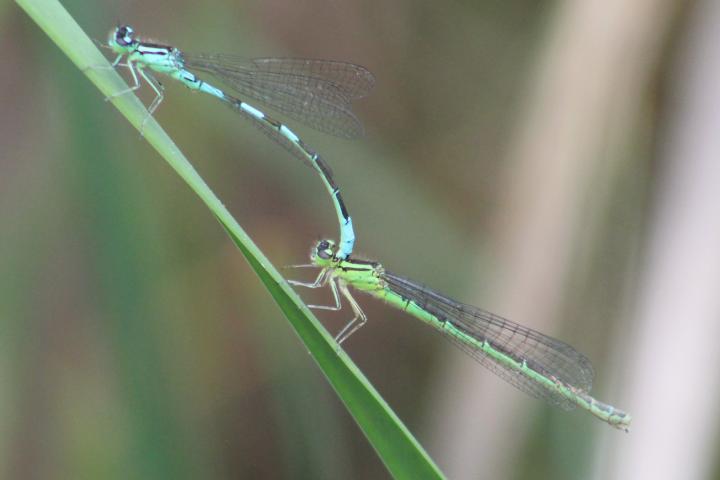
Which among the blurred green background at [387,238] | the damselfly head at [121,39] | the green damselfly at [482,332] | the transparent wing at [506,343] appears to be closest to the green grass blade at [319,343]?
the blurred green background at [387,238]

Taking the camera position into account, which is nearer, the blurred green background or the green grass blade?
the green grass blade

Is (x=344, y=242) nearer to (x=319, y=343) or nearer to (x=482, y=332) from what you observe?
(x=482, y=332)

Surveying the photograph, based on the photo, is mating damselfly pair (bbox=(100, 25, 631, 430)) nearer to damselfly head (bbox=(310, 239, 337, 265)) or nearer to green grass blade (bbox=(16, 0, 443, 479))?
damselfly head (bbox=(310, 239, 337, 265))

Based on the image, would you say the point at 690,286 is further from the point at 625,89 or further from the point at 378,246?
the point at 378,246

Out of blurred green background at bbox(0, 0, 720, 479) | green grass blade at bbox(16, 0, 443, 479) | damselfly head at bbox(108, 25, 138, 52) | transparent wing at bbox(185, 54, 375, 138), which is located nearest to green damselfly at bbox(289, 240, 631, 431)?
blurred green background at bbox(0, 0, 720, 479)

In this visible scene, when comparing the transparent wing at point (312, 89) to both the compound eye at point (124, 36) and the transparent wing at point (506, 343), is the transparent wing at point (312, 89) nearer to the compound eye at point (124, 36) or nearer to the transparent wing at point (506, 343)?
the compound eye at point (124, 36)

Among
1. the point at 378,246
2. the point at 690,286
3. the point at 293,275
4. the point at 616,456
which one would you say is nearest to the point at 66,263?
the point at 293,275

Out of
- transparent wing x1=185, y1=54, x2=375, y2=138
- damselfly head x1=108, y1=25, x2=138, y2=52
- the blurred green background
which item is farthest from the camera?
transparent wing x1=185, y1=54, x2=375, y2=138
